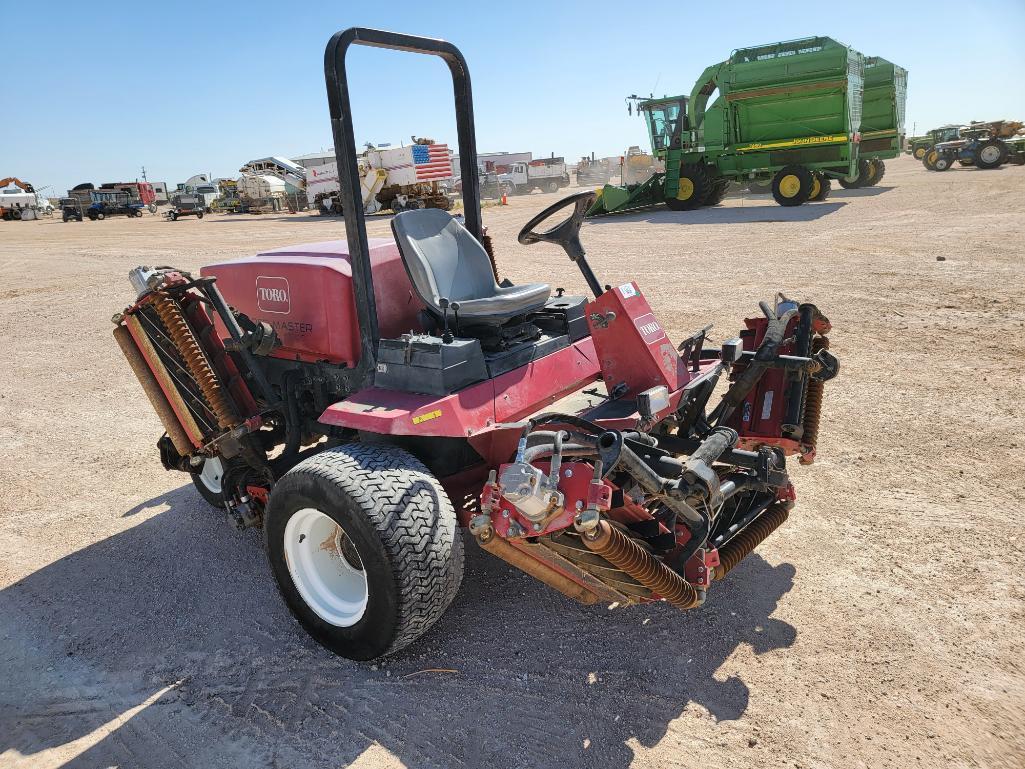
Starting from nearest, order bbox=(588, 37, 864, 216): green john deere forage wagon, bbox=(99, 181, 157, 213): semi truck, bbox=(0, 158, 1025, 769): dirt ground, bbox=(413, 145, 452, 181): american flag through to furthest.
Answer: bbox=(0, 158, 1025, 769): dirt ground
bbox=(588, 37, 864, 216): green john deere forage wagon
bbox=(413, 145, 452, 181): american flag
bbox=(99, 181, 157, 213): semi truck

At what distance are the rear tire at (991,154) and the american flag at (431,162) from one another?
17719mm

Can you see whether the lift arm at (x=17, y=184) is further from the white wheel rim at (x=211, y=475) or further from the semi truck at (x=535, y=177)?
the white wheel rim at (x=211, y=475)

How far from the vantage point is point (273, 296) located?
12.1 feet

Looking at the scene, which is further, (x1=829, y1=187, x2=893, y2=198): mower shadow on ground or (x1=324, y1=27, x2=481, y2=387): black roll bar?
(x1=829, y1=187, x2=893, y2=198): mower shadow on ground

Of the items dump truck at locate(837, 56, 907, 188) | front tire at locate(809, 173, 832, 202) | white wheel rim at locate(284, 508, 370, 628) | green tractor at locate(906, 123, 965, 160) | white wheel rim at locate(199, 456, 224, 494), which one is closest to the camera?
white wheel rim at locate(284, 508, 370, 628)

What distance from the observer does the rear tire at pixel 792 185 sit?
17438mm

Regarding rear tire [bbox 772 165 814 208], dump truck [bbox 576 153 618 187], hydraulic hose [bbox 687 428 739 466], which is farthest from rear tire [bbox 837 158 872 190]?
dump truck [bbox 576 153 618 187]

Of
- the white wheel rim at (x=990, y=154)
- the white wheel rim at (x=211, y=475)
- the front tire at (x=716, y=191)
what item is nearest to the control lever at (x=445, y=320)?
the white wheel rim at (x=211, y=475)

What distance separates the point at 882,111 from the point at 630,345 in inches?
797

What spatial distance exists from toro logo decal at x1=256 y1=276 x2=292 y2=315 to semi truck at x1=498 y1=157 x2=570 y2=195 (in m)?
37.9

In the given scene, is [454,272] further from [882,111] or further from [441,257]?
[882,111]

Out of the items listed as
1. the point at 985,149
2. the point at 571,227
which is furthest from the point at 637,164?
the point at 571,227

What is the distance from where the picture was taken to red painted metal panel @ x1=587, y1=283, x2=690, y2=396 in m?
3.23

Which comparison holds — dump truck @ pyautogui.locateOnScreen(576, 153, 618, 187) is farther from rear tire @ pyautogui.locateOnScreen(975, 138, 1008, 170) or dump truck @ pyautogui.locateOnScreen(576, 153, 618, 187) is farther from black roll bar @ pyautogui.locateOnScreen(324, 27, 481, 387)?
black roll bar @ pyautogui.locateOnScreen(324, 27, 481, 387)
